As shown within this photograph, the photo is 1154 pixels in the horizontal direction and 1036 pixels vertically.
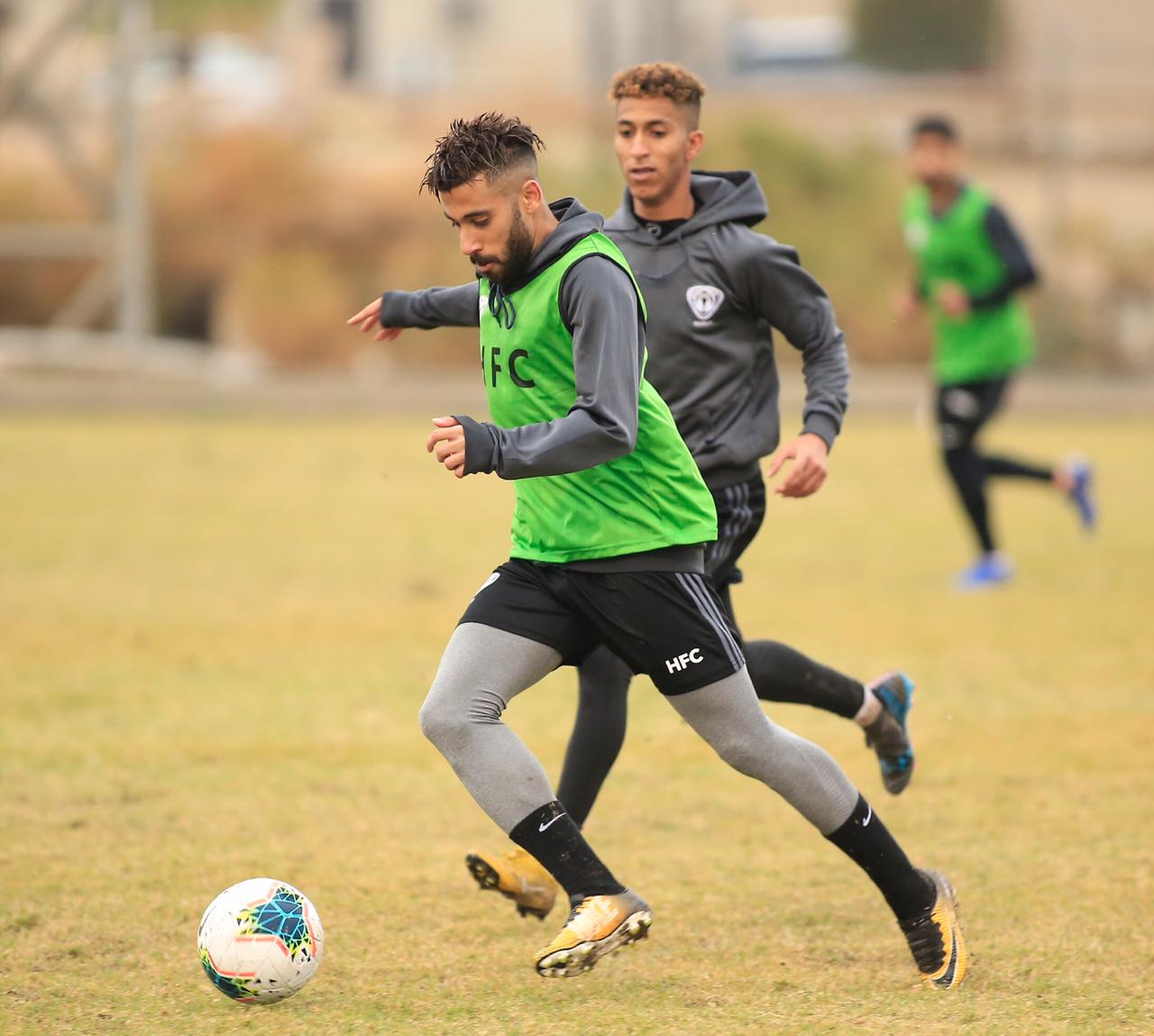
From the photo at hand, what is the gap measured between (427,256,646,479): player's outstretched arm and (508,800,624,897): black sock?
0.82 m

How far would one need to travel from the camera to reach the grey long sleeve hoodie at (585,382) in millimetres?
3875

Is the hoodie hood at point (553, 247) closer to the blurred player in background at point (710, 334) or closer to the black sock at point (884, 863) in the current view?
the blurred player in background at point (710, 334)

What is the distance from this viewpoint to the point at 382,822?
5832 millimetres

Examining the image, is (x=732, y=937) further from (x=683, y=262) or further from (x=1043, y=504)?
(x=1043, y=504)

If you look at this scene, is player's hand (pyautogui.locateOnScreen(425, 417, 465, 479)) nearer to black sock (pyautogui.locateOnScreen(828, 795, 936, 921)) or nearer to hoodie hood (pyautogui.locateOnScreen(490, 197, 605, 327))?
hoodie hood (pyautogui.locateOnScreen(490, 197, 605, 327))

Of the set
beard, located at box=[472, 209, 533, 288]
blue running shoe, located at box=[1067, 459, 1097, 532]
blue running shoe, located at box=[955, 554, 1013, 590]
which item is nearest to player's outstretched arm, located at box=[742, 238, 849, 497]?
beard, located at box=[472, 209, 533, 288]

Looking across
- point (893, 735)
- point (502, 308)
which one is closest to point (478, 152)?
point (502, 308)

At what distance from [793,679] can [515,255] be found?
5.71 ft

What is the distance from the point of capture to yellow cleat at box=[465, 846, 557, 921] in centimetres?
445

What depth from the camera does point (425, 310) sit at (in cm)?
500

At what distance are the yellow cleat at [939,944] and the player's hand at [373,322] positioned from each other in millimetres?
2130

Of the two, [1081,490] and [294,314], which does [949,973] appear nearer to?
[1081,490]

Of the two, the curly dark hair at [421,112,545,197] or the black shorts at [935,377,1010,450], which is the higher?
the curly dark hair at [421,112,545,197]

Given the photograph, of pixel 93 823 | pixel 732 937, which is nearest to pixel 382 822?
pixel 93 823
